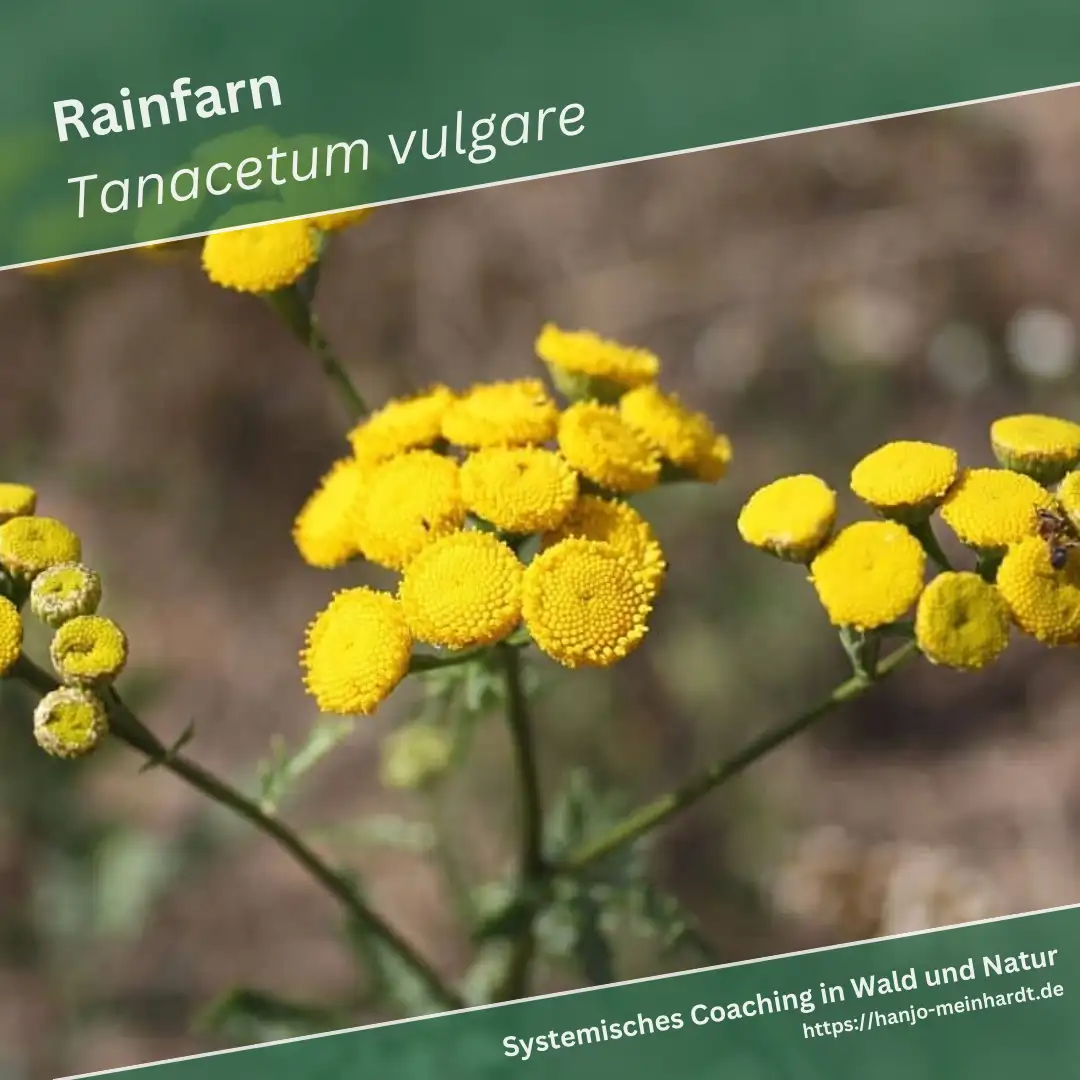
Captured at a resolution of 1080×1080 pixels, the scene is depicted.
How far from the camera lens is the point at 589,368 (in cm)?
340

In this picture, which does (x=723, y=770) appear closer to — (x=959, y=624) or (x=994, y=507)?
(x=959, y=624)

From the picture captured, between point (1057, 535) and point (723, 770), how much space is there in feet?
2.87

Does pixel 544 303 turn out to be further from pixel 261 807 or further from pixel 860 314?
pixel 261 807

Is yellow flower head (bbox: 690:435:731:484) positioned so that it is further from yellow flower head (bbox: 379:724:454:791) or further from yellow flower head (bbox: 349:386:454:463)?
yellow flower head (bbox: 379:724:454:791)

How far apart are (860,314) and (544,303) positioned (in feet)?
4.44

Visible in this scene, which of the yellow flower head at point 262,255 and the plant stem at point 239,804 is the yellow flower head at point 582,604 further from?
the yellow flower head at point 262,255

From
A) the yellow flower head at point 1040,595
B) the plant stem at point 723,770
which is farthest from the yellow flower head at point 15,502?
the yellow flower head at point 1040,595

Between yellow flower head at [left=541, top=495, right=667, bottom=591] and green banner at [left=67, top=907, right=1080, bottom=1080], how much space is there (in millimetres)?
1184

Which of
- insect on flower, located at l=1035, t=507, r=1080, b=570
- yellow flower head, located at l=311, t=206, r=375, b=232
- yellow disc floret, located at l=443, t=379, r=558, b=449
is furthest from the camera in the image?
yellow flower head, located at l=311, t=206, r=375, b=232

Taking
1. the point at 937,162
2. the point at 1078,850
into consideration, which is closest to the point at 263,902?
the point at 1078,850

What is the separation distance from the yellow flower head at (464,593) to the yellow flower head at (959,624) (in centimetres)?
84

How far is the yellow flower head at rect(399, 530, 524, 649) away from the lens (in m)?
2.77

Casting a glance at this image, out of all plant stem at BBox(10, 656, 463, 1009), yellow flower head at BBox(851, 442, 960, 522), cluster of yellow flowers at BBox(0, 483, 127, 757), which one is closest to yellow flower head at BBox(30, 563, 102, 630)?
cluster of yellow flowers at BBox(0, 483, 127, 757)

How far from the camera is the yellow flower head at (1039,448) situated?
2998 mm
